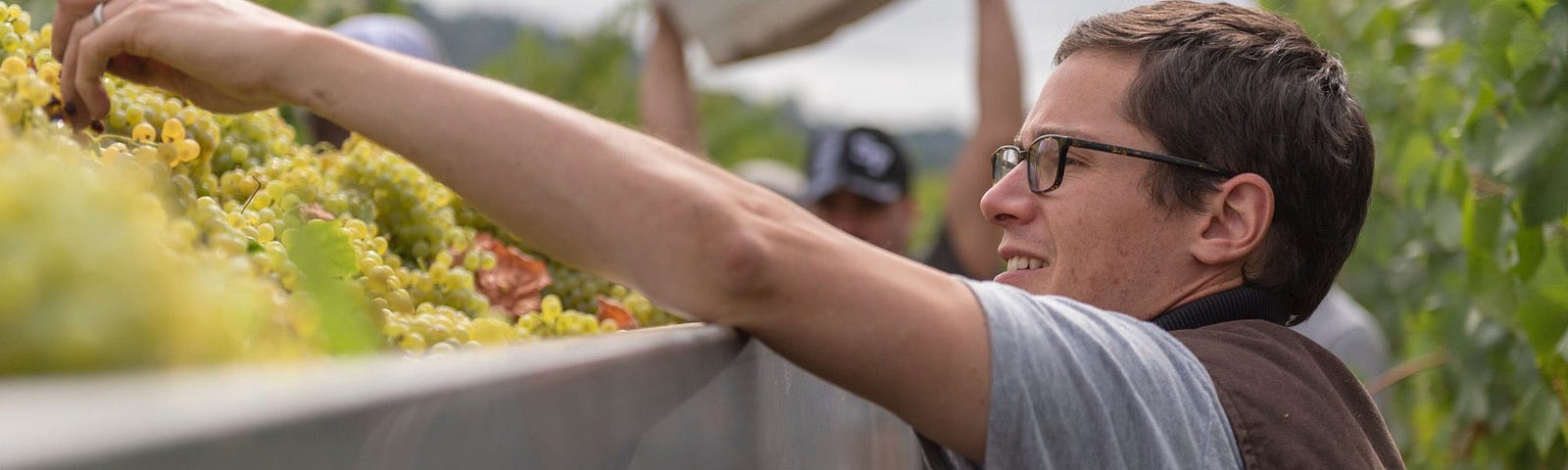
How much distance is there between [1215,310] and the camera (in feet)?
5.31

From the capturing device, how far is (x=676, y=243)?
1025 millimetres

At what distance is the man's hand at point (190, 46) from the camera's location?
3.77 feet

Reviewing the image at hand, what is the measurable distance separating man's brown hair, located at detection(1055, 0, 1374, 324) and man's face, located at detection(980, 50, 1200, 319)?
0.02 metres

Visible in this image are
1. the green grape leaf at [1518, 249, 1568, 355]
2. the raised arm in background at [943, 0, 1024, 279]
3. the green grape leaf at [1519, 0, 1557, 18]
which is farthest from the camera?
the raised arm in background at [943, 0, 1024, 279]

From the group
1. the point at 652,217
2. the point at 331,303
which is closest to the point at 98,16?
the point at 652,217

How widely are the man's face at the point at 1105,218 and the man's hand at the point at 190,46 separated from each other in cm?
96

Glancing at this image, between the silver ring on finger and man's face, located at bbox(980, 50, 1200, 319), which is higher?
the silver ring on finger

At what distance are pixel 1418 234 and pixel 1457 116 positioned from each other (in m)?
0.89

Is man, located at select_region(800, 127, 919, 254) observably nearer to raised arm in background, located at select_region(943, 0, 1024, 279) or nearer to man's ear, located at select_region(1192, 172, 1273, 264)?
raised arm in background, located at select_region(943, 0, 1024, 279)

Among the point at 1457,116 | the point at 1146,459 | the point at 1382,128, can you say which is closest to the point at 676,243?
the point at 1146,459

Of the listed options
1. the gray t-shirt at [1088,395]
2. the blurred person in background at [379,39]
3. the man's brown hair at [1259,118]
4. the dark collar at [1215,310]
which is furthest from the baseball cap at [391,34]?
the gray t-shirt at [1088,395]

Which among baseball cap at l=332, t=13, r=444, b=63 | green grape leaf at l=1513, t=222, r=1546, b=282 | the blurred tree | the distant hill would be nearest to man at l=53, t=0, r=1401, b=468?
the blurred tree

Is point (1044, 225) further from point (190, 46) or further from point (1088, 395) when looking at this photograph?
point (190, 46)

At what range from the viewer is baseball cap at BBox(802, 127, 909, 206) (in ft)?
17.6
